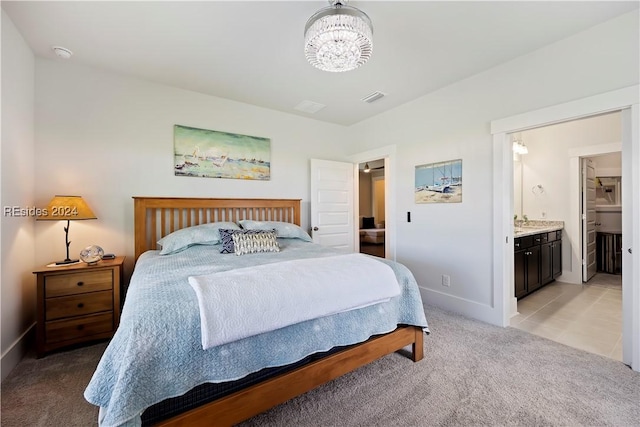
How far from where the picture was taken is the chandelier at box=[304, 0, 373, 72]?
172 centimetres

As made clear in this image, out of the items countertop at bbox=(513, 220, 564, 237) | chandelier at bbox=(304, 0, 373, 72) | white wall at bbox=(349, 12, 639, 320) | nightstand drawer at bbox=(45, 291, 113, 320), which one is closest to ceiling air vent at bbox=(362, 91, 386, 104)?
white wall at bbox=(349, 12, 639, 320)

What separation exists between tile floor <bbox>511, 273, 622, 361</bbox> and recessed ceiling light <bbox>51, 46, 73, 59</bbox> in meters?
5.07

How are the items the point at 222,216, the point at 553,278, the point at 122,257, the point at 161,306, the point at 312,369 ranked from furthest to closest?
1. the point at 553,278
2. the point at 222,216
3. the point at 122,257
4. the point at 312,369
5. the point at 161,306

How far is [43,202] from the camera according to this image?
8.36 ft

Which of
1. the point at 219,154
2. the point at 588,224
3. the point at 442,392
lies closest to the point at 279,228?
the point at 219,154

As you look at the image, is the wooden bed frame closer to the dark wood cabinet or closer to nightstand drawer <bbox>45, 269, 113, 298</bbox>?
nightstand drawer <bbox>45, 269, 113, 298</bbox>

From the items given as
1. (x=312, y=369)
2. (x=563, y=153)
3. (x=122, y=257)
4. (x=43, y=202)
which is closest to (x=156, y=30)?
(x=43, y=202)

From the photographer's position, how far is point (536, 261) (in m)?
3.68

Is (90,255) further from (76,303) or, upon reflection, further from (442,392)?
(442,392)

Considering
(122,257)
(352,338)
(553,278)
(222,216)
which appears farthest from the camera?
(553,278)

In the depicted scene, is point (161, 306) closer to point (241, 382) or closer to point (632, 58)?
point (241, 382)

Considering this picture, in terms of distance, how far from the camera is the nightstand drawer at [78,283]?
7.22 feet

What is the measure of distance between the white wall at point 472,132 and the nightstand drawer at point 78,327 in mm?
3396

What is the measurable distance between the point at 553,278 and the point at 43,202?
21.8ft
